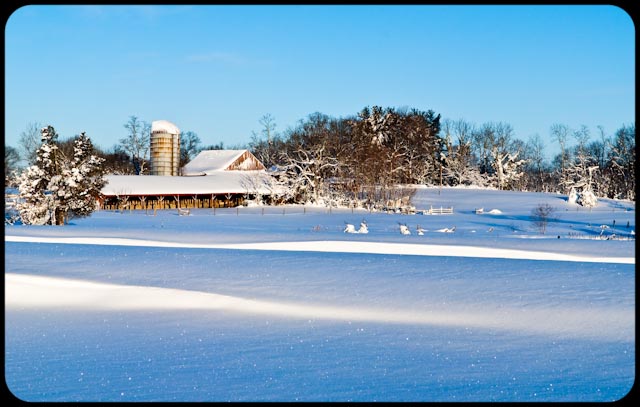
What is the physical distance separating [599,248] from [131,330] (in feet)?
49.0

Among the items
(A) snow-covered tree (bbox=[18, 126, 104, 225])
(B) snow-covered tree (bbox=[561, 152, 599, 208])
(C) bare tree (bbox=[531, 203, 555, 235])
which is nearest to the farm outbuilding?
(A) snow-covered tree (bbox=[18, 126, 104, 225])

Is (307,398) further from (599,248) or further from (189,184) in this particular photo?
(189,184)

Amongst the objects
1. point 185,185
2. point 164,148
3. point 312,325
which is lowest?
point 312,325

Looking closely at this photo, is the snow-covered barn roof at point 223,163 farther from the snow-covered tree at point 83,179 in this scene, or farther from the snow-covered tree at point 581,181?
the snow-covered tree at point 83,179

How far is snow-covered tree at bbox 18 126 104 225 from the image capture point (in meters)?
31.0

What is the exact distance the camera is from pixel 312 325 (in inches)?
351

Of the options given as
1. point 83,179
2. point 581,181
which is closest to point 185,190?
point 83,179

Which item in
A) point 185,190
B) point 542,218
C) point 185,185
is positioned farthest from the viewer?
point 185,185

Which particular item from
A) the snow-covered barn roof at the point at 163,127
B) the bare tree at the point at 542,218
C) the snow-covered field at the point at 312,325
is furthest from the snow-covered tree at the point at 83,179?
the snow-covered barn roof at the point at 163,127

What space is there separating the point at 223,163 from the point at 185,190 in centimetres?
1433

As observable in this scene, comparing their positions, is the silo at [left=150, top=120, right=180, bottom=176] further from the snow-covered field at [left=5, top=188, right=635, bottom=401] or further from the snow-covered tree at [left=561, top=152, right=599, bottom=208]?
the snow-covered field at [left=5, top=188, right=635, bottom=401]

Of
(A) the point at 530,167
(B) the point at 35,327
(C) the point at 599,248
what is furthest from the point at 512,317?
(A) the point at 530,167

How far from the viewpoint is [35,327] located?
862 centimetres

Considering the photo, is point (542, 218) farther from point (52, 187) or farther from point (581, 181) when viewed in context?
point (52, 187)
